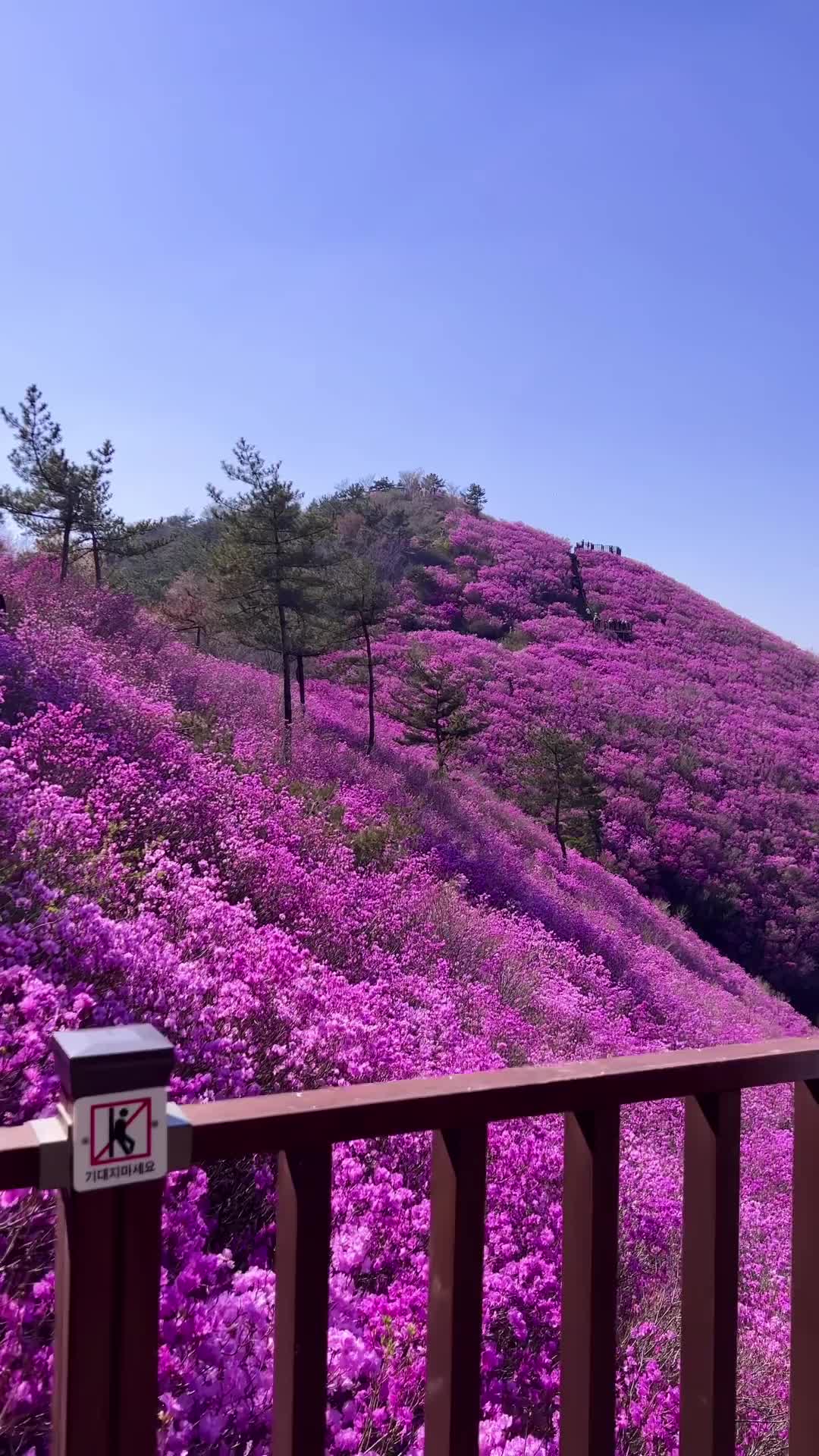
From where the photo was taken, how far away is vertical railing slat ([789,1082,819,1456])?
71.7 inches

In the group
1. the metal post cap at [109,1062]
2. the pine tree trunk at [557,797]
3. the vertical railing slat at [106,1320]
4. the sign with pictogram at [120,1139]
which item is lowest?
the pine tree trunk at [557,797]

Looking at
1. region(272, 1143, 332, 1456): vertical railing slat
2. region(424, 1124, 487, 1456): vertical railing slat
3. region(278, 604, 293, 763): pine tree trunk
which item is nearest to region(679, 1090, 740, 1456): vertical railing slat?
region(424, 1124, 487, 1456): vertical railing slat

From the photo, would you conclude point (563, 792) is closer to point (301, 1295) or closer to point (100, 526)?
point (100, 526)

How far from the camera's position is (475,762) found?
2209cm

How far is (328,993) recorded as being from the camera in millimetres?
5637

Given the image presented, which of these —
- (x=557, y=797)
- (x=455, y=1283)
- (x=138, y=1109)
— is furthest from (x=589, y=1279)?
(x=557, y=797)

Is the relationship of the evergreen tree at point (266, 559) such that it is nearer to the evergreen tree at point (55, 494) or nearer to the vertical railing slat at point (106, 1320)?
the evergreen tree at point (55, 494)

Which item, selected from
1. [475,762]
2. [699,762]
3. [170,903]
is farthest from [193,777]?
[699,762]

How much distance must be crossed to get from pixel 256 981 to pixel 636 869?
1715 cm

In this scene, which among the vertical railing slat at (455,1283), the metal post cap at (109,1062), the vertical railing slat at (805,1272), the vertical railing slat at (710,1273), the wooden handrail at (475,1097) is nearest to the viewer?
the metal post cap at (109,1062)

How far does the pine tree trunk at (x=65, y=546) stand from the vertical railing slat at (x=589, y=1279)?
1564 centimetres

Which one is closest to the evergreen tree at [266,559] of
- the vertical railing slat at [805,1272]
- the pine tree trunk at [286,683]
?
the pine tree trunk at [286,683]

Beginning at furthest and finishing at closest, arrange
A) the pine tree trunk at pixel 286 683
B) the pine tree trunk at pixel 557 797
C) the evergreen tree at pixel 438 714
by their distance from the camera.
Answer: the pine tree trunk at pixel 557 797 < the evergreen tree at pixel 438 714 < the pine tree trunk at pixel 286 683

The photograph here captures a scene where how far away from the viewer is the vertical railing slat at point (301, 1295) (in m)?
1.31
